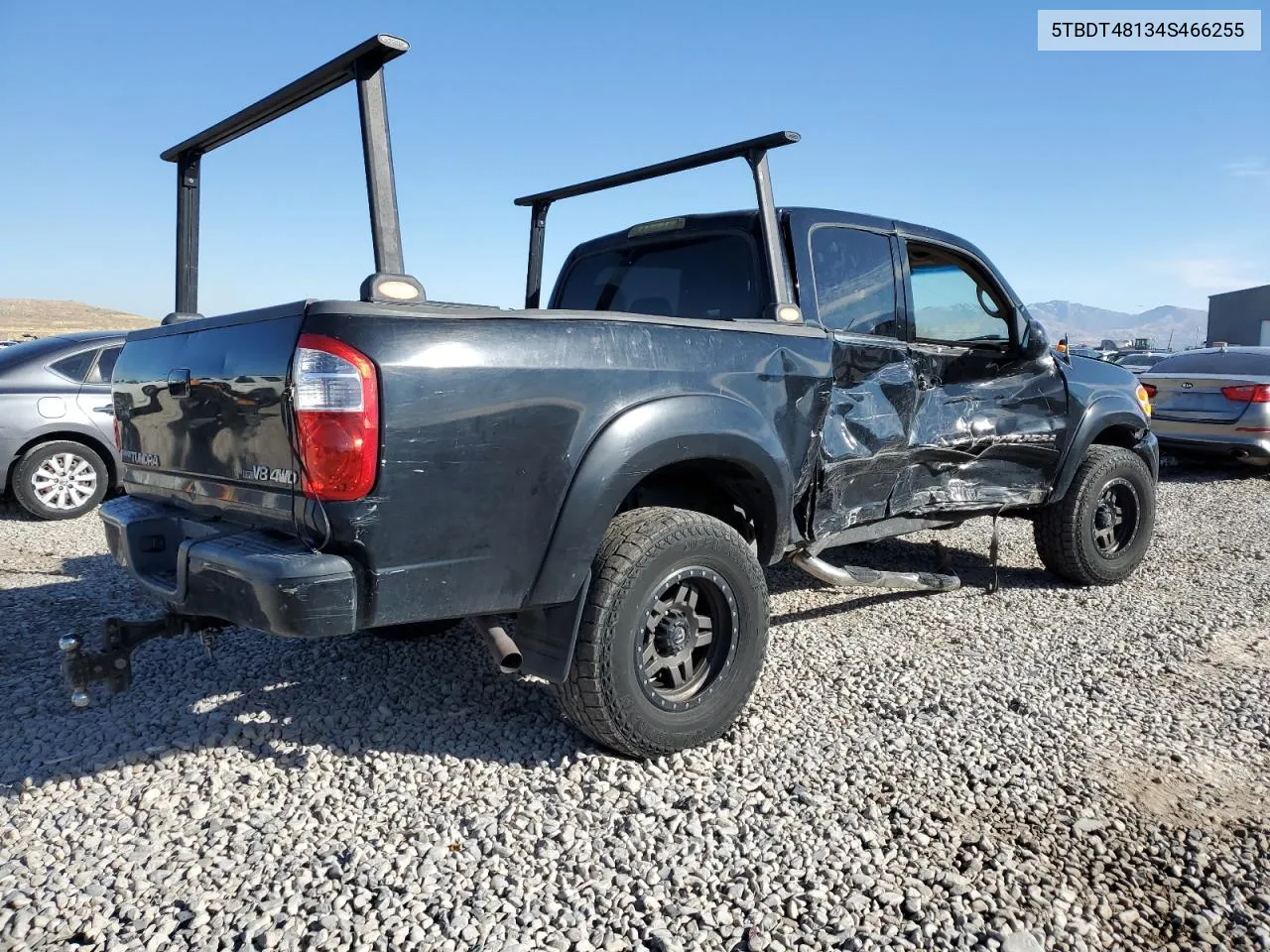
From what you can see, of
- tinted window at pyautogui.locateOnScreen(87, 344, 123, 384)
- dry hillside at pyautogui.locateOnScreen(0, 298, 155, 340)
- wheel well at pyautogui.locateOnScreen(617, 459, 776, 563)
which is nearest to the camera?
wheel well at pyautogui.locateOnScreen(617, 459, 776, 563)

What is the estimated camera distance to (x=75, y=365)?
755cm

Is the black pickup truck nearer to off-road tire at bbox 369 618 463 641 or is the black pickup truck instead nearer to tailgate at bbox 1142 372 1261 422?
off-road tire at bbox 369 618 463 641

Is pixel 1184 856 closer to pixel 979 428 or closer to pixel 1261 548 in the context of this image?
pixel 979 428

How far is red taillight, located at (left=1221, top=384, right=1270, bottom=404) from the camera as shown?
9484 millimetres

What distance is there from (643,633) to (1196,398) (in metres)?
9.38

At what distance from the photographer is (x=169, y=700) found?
3619 mm

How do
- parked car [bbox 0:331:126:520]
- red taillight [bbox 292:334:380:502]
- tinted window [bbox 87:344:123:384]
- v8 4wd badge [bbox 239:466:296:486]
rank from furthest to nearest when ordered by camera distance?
tinted window [bbox 87:344:123:384]
parked car [bbox 0:331:126:520]
v8 4wd badge [bbox 239:466:296:486]
red taillight [bbox 292:334:380:502]

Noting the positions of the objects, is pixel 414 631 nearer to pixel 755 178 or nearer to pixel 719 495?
pixel 719 495

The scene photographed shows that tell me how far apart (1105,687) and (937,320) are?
6.15ft

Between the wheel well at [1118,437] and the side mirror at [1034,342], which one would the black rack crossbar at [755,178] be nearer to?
the side mirror at [1034,342]

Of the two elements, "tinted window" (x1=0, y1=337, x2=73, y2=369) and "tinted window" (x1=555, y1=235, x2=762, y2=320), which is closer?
"tinted window" (x1=555, y1=235, x2=762, y2=320)

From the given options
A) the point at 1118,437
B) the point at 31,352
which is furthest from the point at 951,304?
the point at 31,352

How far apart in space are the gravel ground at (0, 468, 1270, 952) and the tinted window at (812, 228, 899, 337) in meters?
1.51

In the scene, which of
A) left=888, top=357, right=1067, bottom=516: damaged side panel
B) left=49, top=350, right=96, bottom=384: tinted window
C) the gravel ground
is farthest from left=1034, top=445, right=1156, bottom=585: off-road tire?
left=49, top=350, right=96, bottom=384: tinted window
